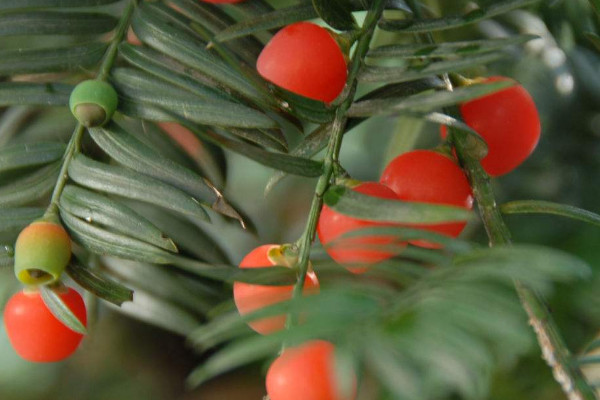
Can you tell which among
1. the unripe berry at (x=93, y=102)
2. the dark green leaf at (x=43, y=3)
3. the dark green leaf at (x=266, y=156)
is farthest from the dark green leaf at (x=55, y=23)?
the dark green leaf at (x=266, y=156)

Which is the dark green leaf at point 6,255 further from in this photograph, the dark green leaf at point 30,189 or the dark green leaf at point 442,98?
the dark green leaf at point 442,98

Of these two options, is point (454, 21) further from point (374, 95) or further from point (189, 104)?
point (189, 104)

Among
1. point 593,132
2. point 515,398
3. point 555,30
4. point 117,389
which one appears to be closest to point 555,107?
point 593,132

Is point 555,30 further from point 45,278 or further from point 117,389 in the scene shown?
point 117,389

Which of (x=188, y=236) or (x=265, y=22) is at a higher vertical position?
(x=265, y=22)

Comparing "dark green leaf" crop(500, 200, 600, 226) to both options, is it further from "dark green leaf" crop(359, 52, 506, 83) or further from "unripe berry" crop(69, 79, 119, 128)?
"unripe berry" crop(69, 79, 119, 128)

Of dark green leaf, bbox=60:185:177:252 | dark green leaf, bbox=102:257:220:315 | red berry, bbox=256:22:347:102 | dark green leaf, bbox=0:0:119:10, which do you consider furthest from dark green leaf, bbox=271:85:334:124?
dark green leaf, bbox=102:257:220:315

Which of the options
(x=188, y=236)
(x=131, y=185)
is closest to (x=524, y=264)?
(x=131, y=185)
